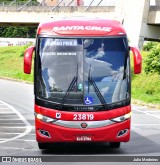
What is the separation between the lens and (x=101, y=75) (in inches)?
517

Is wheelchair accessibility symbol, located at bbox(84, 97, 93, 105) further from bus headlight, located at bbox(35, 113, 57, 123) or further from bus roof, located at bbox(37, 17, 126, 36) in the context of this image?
bus roof, located at bbox(37, 17, 126, 36)

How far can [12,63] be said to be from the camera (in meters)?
57.4

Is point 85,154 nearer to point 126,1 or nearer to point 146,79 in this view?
point 146,79

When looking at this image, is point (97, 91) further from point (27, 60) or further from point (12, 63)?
point (12, 63)

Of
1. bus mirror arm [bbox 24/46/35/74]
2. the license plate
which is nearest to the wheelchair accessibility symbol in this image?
the license plate

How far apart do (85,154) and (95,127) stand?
75cm

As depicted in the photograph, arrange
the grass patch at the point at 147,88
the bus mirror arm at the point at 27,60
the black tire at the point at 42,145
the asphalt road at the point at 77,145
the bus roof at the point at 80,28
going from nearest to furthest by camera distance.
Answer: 1. the asphalt road at the point at 77,145
2. the bus mirror arm at the point at 27,60
3. the bus roof at the point at 80,28
4. the black tire at the point at 42,145
5. the grass patch at the point at 147,88

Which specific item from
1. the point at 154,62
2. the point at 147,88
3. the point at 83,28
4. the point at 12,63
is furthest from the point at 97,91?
the point at 12,63

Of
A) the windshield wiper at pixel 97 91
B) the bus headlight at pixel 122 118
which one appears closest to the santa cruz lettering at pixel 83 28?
the windshield wiper at pixel 97 91

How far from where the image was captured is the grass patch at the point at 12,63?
48.8m

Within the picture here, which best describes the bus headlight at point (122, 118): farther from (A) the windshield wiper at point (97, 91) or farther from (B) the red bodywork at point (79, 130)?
(A) the windshield wiper at point (97, 91)

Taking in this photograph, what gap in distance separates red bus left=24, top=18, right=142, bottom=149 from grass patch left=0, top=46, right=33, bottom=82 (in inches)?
1233

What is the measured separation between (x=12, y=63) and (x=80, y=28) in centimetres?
4450

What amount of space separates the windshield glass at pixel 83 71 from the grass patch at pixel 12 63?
31369 millimetres
